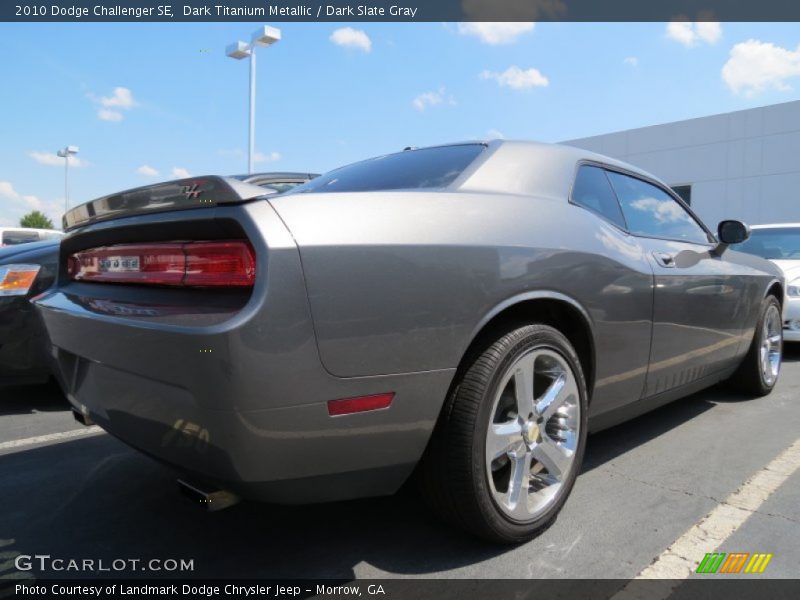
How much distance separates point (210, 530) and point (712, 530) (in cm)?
188

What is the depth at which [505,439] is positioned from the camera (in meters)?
1.93

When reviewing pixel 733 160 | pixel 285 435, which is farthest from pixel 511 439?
pixel 733 160

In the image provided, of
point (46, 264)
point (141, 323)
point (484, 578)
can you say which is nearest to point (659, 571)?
point (484, 578)

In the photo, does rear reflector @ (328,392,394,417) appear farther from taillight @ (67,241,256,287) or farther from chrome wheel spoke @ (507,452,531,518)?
chrome wheel spoke @ (507,452,531,518)

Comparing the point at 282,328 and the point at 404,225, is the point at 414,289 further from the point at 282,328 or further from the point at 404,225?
the point at 282,328

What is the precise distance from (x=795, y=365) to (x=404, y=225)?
528 cm

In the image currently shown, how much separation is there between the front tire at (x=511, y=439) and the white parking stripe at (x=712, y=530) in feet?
1.24

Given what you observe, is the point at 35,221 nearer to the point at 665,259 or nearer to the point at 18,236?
the point at 18,236

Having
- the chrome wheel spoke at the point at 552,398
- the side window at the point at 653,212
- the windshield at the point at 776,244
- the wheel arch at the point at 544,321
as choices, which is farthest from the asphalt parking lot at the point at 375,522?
the windshield at the point at 776,244

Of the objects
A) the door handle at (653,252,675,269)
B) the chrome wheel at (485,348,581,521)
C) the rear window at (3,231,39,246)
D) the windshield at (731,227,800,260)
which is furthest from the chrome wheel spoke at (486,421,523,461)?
the rear window at (3,231,39,246)

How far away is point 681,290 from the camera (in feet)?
9.11

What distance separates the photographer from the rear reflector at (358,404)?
60.5 inches

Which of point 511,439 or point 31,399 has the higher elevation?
point 511,439

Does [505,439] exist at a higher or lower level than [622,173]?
lower
